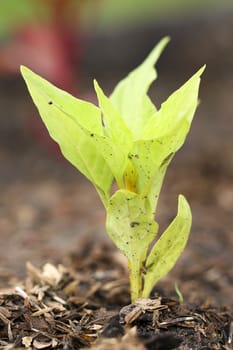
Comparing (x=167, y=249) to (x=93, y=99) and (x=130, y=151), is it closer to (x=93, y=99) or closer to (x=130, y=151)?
(x=130, y=151)

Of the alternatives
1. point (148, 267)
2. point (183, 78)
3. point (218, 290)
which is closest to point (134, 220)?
point (148, 267)

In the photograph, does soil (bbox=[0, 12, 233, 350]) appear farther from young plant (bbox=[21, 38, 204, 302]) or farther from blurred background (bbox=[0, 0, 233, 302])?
young plant (bbox=[21, 38, 204, 302])

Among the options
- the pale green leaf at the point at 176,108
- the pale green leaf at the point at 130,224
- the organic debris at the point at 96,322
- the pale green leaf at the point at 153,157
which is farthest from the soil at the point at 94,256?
the pale green leaf at the point at 176,108

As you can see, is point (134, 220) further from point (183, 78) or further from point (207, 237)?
point (183, 78)

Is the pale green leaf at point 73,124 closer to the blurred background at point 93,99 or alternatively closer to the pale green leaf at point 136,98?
the pale green leaf at point 136,98

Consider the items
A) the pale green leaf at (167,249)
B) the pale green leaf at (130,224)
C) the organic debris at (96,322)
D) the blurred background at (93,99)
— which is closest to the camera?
the organic debris at (96,322)
